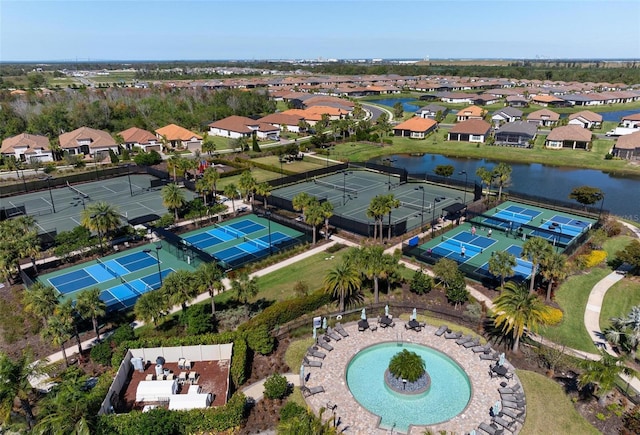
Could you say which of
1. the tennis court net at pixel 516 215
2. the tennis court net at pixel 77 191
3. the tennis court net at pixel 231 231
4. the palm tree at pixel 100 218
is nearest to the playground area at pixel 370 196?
the tennis court net at pixel 516 215

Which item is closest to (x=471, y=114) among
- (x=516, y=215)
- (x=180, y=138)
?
(x=516, y=215)

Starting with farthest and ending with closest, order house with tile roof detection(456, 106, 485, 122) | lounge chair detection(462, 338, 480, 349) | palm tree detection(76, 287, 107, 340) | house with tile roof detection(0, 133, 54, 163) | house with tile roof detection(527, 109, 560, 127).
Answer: house with tile roof detection(456, 106, 485, 122) → house with tile roof detection(527, 109, 560, 127) → house with tile roof detection(0, 133, 54, 163) → lounge chair detection(462, 338, 480, 349) → palm tree detection(76, 287, 107, 340)

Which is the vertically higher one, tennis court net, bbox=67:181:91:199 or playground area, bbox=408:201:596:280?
tennis court net, bbox=67:181:91:199

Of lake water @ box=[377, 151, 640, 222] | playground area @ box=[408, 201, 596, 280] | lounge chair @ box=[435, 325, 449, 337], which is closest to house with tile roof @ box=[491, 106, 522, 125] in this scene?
lake water @ box=[377, 151, 640, 222]

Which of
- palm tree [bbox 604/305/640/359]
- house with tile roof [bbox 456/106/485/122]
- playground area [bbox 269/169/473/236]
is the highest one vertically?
house with tile roof [bbox 456/106/485/122]

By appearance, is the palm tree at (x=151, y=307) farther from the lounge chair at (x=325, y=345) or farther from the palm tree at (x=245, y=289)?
the lounge chair at (x=325, y=345)

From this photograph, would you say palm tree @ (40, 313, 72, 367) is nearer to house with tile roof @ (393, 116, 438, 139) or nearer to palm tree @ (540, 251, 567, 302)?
palm tree @ (540, 251, 567, 302)

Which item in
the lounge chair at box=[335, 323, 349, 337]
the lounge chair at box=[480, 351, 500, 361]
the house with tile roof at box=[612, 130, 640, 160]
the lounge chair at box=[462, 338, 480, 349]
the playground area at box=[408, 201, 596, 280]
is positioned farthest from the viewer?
the house with tile roof at box=[612, 130, 640, 160]

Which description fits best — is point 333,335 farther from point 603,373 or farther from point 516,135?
point 516,135

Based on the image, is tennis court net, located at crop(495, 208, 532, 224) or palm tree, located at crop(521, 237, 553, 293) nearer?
palm tree, located at crop(521, 237, 553, 293)
